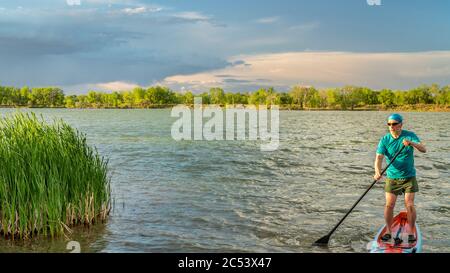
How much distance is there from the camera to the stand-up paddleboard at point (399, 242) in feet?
33.2

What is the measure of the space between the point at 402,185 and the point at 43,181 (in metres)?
8.20

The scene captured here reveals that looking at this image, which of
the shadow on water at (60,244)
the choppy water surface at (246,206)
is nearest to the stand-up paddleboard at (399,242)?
the choppy water surface at (246,206)

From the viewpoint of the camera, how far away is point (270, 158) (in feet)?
116

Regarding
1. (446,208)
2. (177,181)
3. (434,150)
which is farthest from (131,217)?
(434,150)

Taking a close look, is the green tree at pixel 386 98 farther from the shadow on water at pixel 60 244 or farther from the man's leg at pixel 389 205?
the shadow on water at pixel 60 244

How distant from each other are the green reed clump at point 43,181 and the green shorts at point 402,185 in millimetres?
Answer: 7579

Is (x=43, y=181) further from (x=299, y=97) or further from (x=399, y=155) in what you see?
(x=299, y=97)

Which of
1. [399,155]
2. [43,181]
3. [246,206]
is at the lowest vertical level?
[246,206]

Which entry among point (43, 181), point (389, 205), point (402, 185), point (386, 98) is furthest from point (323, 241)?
point (386, 98)

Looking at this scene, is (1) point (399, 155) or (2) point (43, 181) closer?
(1) point (399, 155)

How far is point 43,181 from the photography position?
11.6 meters

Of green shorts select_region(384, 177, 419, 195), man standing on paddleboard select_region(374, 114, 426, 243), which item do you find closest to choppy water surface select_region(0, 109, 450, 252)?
man standing on paddleboard select_region(374, 114, 426, 243)

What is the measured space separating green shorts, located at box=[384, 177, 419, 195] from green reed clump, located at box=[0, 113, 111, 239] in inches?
298
